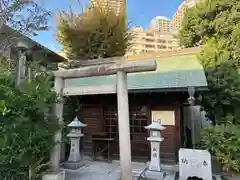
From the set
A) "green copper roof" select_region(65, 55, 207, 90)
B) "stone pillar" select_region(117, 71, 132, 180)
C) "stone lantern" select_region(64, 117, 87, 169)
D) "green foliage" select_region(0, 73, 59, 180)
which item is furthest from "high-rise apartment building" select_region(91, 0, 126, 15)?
"green foliage" select_region(0, 73, 59, 180)

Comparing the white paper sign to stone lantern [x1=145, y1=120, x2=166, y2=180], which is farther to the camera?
stone lantern [x1=145, y1=120, x2=166, y2=180]

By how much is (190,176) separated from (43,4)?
752 centimetres

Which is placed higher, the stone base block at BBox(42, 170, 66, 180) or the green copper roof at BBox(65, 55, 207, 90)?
the green copper roof at BBox(65, 55, 207, 90)

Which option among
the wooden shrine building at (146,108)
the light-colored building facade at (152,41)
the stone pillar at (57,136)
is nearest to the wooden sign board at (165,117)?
the wooden shrine building at (146,108)

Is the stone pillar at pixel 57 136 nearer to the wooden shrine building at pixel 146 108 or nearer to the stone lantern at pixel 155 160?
the wooden shrine building at pixel 146 108

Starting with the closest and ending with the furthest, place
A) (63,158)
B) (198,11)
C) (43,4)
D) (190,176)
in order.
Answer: (190,176)
(63,158)
(43,4)
(198,11)

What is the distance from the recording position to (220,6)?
8141 mm

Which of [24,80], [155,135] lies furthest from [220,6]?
[24,80]

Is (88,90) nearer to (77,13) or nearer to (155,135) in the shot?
(155,135)

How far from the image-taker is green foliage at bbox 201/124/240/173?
5.10 metres

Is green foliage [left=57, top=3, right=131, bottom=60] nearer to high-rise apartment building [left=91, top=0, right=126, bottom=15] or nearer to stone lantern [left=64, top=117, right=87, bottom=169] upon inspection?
high-rise apartment building [left=91, top=0, right=126, bottom=15]

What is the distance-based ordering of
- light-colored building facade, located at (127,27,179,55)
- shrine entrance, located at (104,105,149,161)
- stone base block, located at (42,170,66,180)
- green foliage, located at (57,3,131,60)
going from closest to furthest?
stone base block, located at (42,170,66,180) < shrine entrance, located at (104,105,149,161) < green foliage, located at (57,3,131,60) < light-colored building facade, located at (127,27,179,55)

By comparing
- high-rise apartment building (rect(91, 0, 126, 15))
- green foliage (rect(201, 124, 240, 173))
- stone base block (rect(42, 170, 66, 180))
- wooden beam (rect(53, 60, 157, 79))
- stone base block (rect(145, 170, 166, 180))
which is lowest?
stone base block (rect(145, 170, 166, 180))

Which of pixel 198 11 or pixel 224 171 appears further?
pixel 198 11
